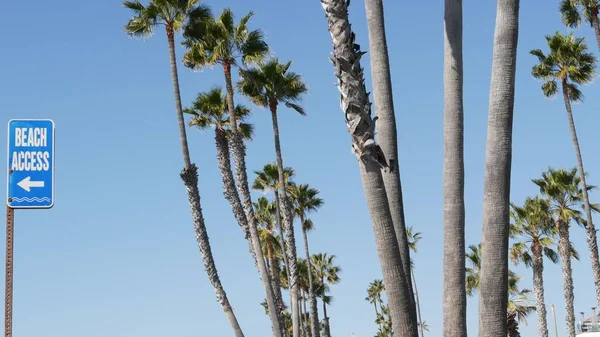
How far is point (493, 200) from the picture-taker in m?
11.8

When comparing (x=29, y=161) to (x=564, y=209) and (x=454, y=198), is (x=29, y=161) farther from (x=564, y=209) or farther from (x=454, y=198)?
(x=564, y=209)

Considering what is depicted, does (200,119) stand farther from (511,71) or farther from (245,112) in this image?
(511,71)

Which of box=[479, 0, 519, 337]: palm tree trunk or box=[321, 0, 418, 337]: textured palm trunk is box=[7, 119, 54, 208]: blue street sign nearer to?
box=[321, 0, 418, 337]: textured palm trunk

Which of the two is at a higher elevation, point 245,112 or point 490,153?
point 245,112

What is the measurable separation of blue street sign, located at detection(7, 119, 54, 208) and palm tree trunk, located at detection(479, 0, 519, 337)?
5994 millimetres

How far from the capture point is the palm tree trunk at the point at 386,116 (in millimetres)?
13180

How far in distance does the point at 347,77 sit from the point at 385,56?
1.39m

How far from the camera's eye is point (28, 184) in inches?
298

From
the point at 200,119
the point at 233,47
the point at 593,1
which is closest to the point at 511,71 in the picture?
the point at 233,47

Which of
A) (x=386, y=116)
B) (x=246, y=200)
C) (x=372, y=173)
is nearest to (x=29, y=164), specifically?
(x=372, y=173)

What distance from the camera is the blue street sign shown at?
752 cm

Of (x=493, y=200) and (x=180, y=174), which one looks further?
(x=180, y=174)

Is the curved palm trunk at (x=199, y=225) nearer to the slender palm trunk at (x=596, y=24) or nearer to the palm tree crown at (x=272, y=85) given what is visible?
the palm tree crown at (x=272, y=85)

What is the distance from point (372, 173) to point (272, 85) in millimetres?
30197
